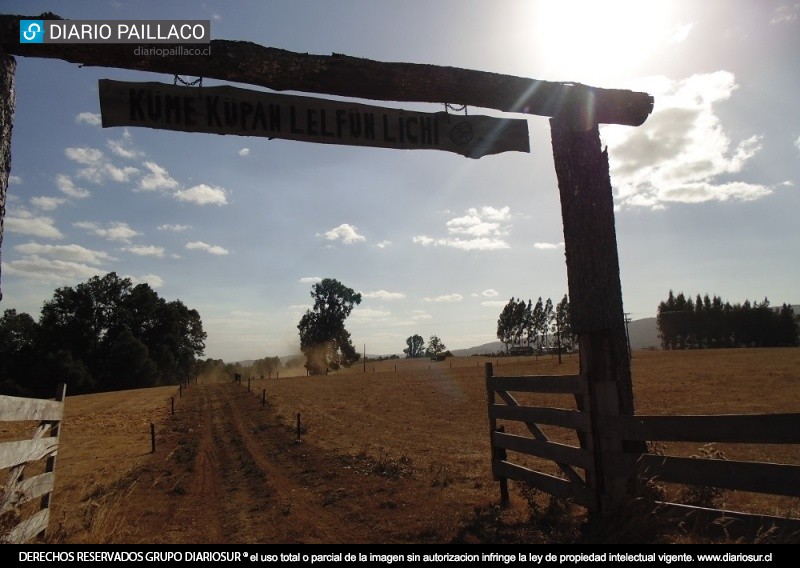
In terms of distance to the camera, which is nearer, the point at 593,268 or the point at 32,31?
the point at 32,31

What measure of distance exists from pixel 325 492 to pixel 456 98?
→ 687cm

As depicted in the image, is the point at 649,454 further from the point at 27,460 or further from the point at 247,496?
the point at 247,496

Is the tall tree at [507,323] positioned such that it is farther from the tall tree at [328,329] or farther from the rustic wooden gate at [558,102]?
the rustic wooden gate at [558,102]

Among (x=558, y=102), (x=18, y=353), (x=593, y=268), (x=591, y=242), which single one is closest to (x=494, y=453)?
(x=593, y=268)

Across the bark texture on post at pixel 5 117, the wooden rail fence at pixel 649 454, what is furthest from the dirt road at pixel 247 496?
the bark texture on post at pixel 5 117

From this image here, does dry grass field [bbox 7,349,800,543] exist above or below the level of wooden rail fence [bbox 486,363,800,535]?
below

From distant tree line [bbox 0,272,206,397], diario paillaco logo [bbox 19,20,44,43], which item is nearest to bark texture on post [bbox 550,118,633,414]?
diario paillaco logo [bbox 19,20,44,43]

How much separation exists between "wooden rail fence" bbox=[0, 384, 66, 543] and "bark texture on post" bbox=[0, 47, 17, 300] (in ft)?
5.97

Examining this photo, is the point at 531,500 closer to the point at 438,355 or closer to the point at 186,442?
the point at 186,442

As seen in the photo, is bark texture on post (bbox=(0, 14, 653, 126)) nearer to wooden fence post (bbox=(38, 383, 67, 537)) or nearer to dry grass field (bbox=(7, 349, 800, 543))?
wooden fence post (bbox=(38, 383, 67, 537))

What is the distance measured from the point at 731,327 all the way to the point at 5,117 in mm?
161403

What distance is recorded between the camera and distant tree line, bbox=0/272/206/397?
66062mm

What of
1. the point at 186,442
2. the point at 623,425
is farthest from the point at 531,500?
the point at 186,442

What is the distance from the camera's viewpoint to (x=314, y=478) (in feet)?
31.9
